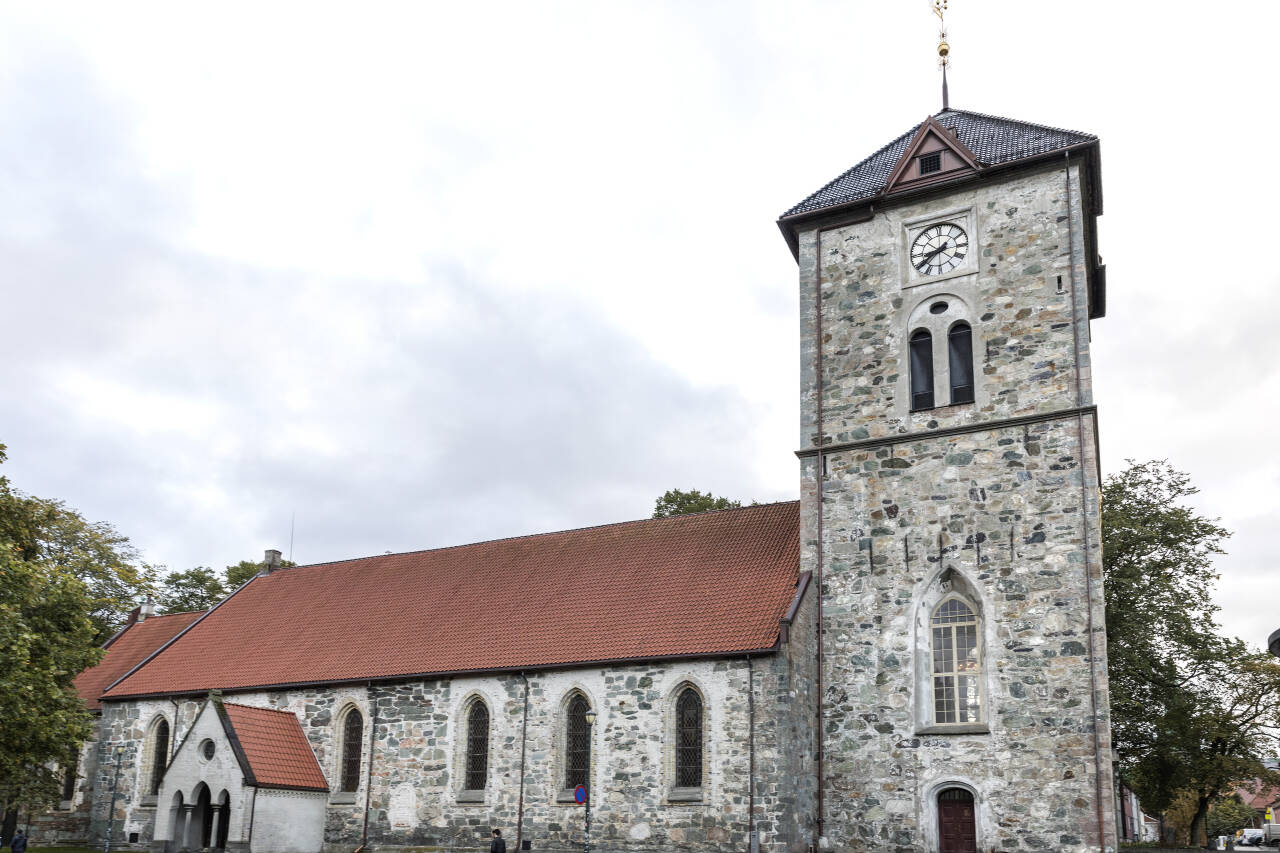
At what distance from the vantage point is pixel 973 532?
21750 mm

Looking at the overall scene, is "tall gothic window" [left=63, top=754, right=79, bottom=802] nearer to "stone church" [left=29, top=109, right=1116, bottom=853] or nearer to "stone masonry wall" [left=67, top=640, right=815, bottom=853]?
"stone masonry wall" [left=67, top=640, right=815, bottom=853]

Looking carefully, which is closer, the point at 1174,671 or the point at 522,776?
the point at 522,776

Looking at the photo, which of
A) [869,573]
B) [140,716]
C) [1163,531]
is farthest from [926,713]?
[140,716]

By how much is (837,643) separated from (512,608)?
9069mm

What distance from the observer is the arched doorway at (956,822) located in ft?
66.1

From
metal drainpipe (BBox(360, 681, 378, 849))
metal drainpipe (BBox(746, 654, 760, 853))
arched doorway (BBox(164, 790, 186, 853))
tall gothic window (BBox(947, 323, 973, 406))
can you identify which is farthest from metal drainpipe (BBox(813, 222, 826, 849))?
arched doorway (BBox(164, 790, 186, 853))

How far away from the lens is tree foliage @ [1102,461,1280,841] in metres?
31.6

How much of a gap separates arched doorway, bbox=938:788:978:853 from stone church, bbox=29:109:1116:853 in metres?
0.05

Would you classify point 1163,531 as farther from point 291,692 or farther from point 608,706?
point 291,692

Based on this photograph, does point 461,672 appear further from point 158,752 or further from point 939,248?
point 939,248

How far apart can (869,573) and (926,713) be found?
2976 mm

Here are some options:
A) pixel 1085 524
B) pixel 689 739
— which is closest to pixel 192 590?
pixel 689 739

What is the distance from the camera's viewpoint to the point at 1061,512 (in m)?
21.0

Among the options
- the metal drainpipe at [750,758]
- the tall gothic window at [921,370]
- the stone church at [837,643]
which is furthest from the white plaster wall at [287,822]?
the tall gothic window at [921,370]
